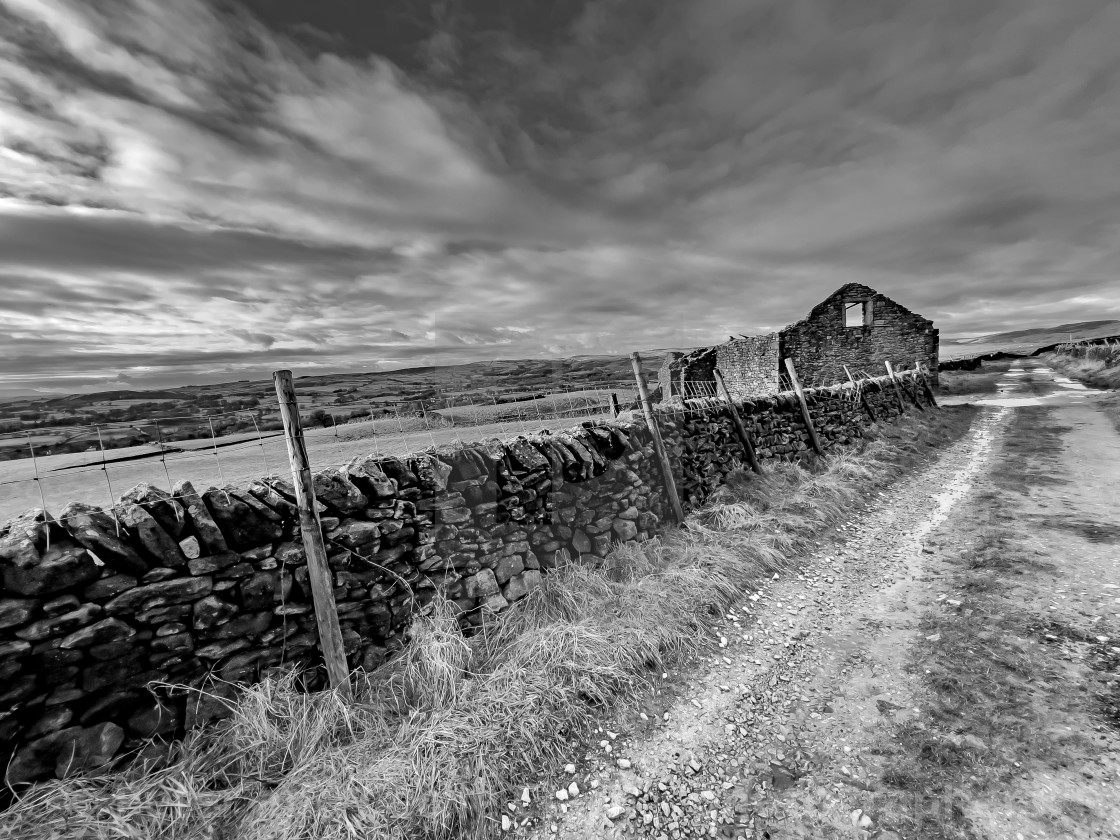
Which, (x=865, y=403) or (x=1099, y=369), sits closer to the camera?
(x=865, y=403)

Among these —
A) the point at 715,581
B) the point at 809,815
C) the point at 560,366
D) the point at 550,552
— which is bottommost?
the point at 809,815

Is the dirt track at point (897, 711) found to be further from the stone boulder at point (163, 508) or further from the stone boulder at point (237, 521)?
the stone boulder at point (163, 508)

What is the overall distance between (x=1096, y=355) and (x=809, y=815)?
2222 inches

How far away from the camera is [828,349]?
893 inches

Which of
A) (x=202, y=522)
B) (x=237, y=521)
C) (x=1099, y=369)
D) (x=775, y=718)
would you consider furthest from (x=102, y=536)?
(x=1099, y=369)

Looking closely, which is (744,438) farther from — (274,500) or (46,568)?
(46,568)

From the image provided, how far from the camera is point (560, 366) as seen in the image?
1249 cm

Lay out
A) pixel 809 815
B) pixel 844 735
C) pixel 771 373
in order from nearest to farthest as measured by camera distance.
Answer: pixel 809 815 < pixel 844 735 < pixel 771 373

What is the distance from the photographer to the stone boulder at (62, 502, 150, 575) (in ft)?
9.23

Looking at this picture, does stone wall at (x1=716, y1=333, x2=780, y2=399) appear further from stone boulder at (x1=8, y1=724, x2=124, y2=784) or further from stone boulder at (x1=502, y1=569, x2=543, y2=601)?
stone boulder at (x1=8, y1=724, x2=124, y2=784)

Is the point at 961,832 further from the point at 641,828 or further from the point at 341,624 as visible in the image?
the point at 341,624

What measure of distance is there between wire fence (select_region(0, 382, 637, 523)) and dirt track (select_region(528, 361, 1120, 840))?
3.30 meters

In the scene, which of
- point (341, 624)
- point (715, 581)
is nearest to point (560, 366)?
point (715, 581)

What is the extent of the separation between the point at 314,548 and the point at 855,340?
2677cm
